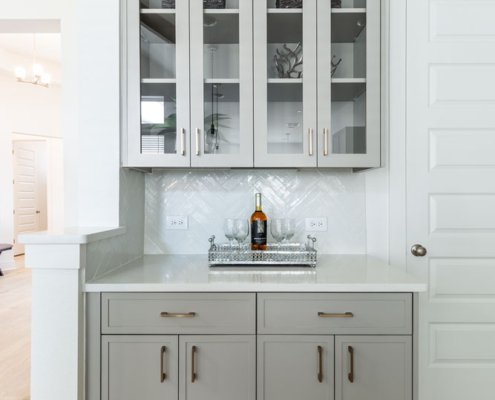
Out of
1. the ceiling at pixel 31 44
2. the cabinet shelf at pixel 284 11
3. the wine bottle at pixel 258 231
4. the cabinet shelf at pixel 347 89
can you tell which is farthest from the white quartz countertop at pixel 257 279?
the ceiling at pixel 31 44

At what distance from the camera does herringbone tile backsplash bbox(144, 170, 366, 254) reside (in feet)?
6.76

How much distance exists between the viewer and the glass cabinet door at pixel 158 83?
66.7 inches

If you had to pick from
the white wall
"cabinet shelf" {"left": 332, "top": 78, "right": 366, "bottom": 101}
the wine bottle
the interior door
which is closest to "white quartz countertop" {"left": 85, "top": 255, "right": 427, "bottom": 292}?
the wine bottle

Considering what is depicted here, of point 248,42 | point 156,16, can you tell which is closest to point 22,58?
point 156,16

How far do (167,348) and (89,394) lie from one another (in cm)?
37

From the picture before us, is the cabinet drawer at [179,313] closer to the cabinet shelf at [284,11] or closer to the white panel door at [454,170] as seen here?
the white panel door at [454,170]

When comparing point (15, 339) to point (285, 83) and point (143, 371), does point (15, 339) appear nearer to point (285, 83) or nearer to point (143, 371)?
point (143, 371)

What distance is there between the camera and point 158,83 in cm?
171

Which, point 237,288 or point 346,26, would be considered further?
point 346,26

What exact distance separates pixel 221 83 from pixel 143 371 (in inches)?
54.5

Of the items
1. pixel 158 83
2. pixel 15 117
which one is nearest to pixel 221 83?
pixel 158 83

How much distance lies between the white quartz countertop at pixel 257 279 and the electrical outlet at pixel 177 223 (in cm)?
33

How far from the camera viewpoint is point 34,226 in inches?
267

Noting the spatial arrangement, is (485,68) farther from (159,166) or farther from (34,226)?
(34,226)
